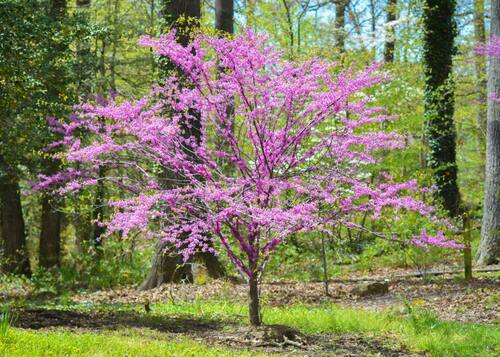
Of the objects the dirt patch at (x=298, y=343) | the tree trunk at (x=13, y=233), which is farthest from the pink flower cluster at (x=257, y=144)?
the tree trunk at (x=13, y=233)

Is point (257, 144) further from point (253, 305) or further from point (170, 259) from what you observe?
point (170, 259)

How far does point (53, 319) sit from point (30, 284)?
675 cm

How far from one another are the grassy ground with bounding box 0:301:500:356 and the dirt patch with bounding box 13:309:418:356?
8cm

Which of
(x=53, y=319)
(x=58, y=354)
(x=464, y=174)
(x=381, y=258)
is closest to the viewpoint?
(x=58, y=354)

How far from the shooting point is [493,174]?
12797 mm

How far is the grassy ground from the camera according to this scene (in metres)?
5.27

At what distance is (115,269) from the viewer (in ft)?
43.2

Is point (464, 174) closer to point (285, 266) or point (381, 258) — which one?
point (381, 258)

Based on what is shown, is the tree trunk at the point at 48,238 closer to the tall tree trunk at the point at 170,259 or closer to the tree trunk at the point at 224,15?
the tall tree trunk at the point at 170,259

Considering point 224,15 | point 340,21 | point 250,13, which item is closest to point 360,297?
point 224,15

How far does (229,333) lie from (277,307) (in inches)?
101

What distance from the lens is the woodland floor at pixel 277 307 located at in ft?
21.1

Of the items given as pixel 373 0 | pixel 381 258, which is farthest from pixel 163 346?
pixel 373 0

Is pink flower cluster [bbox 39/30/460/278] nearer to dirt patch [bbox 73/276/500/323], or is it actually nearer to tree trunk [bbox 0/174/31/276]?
dirt patch [bbox 73/276/500/323]
